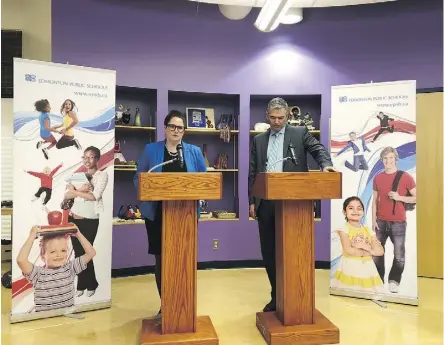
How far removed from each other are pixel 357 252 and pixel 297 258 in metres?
1.16

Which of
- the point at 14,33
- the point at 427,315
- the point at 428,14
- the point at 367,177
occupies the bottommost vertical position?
the point at 427,315

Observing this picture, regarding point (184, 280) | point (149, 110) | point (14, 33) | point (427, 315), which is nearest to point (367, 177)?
point (427, 315)

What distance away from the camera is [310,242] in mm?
2859

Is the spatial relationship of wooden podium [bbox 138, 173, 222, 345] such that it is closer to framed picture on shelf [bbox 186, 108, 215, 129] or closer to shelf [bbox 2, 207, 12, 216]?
framed picture on shelf [bbox 186, 108, 215, 129]

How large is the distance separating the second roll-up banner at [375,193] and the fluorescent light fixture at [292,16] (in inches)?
55.4

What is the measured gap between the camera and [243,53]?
4961mm

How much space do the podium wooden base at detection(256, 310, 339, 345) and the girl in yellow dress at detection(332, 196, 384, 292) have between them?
1029 millimetres

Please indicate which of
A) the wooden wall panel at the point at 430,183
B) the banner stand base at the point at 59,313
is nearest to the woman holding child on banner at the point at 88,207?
the banner stand base at the point at 59,313

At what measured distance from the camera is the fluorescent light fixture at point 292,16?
476 cm

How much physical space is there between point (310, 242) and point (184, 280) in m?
0.93

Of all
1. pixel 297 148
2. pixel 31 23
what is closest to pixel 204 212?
pixel 297 148

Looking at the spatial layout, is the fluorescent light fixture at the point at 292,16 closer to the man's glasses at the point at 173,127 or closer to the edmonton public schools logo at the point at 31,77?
the man's glasses at the point at 173,127

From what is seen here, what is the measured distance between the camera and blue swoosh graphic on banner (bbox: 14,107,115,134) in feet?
10.2

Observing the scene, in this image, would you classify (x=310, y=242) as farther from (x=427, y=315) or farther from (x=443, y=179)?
(x=443, y=179)
